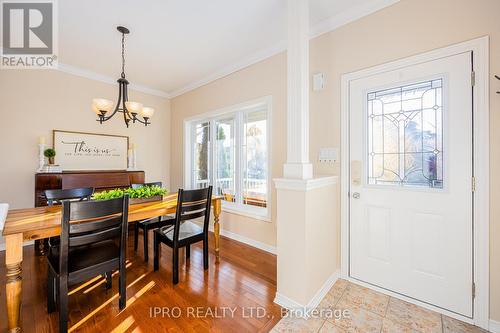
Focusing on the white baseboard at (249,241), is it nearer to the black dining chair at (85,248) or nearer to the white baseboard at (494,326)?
the black dining chair at (85,248)

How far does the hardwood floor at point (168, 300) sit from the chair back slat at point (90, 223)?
45cm

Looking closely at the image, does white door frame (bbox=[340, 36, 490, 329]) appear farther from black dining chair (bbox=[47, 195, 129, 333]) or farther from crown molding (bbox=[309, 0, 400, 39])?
black dining chair (bbox=[47, 195, 129, 333])

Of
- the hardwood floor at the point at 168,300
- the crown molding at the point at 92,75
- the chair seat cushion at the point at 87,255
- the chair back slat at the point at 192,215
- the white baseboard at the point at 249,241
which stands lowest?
the hardwood floor at the point at 168,300

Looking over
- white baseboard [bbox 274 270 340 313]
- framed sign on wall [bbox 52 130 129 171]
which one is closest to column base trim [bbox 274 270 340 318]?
white baseboard [bbox 274 270 340 313]

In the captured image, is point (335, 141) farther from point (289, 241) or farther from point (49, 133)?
point (49, 133)

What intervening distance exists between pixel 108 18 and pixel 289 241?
9.65 ft

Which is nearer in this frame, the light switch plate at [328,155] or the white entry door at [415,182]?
the white entry door at [415,182]

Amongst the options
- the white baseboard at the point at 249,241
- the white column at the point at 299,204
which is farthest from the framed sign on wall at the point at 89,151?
the white column at the point at 299,204

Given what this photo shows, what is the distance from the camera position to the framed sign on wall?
131 inches

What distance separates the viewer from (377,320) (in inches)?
65.2

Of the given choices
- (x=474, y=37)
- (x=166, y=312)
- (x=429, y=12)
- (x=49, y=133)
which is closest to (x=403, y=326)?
(x=166, y=312)

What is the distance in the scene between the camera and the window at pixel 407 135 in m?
1.78

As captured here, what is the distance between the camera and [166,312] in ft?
5.69

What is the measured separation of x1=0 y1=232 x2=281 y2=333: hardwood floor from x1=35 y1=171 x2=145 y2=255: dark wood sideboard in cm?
78
